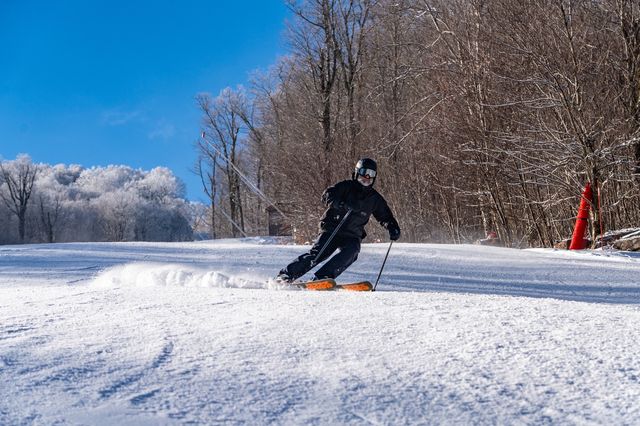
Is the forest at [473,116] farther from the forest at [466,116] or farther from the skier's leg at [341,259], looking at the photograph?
the skier's leg at [341,259]

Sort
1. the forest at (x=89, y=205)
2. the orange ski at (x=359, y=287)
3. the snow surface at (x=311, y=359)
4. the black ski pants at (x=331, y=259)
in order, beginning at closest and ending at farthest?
1. the snow surface at (x=311, y=359)
2. the orange ski at (x=359, y=287)
3. the black ski pants at (x=331, y=259)
4. the forest at (x=89, y=205)

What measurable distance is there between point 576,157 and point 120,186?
8019cm

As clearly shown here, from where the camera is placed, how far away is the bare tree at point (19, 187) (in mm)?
55716

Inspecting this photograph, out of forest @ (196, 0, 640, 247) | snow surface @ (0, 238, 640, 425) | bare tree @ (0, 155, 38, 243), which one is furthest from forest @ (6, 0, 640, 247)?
bare tree @ (0, 155, 38, 243)

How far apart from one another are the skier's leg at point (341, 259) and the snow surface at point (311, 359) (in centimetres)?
211

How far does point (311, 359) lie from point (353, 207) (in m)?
4.71

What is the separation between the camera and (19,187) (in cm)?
5612

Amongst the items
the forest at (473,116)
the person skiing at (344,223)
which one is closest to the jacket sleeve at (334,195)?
the person skiing at (344,223)

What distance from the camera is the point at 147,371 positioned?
2.59 metres

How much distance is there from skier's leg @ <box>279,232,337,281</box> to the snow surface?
82.8 inches

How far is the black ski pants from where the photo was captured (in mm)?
7367

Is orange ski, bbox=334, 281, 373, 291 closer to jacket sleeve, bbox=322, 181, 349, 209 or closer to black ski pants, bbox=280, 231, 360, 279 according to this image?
black ski pants, bbox=280, 231, 360, 279

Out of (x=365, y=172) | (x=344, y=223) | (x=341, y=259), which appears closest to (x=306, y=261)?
(x=341, y=259)

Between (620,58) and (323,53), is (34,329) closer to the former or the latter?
(620,58)
